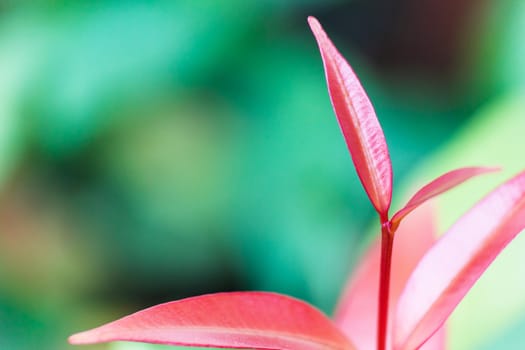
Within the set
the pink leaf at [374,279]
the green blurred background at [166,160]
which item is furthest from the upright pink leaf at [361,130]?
the green blurred background at [166,160]

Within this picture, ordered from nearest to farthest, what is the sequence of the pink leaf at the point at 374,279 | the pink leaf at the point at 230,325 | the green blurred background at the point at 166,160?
the pink leaf at the point at 230,325
the pink leaf at the point at 374,279
the green blurred background at the point at 166,160

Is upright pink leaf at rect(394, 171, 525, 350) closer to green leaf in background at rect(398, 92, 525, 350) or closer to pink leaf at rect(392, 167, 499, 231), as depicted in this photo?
pink leaf at rect(392, 167, 499, 231)

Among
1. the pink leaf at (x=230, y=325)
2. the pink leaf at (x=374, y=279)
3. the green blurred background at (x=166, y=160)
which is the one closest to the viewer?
the pink leaf at (x=230, y=325)

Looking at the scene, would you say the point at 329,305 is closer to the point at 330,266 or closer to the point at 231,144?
the point at 330,266

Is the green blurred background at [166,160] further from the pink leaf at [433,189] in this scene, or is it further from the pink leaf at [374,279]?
the pink leaf at [433,189]

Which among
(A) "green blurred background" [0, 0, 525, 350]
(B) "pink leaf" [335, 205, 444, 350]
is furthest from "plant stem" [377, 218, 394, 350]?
(A) "green blurred background" [0, 0, 525, 350]

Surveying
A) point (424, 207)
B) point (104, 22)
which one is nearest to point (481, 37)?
point (104, 22)

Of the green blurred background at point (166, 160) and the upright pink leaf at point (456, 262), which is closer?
the upright pink leaf at point (456, 262)
